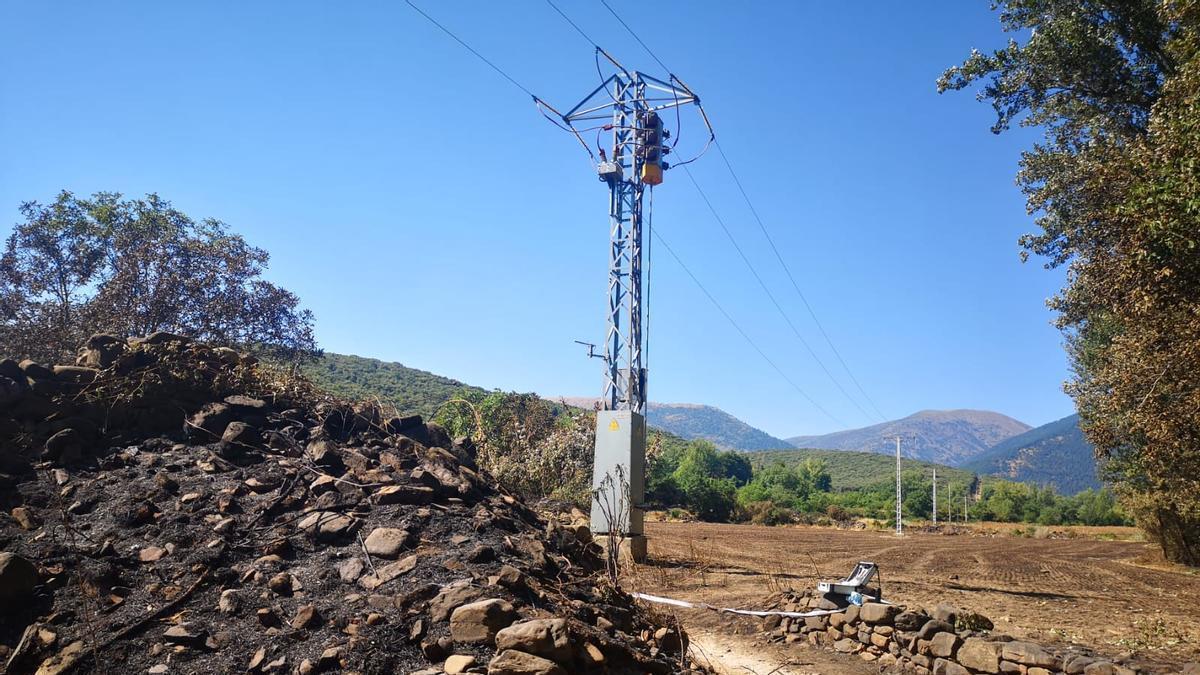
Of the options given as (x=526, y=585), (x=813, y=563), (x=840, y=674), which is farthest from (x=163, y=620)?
(x=813, y=563)

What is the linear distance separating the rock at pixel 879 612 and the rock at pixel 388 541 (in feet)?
18.4

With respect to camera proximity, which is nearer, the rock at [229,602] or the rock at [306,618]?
the rock at [306,618]

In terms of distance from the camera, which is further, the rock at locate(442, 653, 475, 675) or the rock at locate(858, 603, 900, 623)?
the rock at locate(858, 603, 900, 623)

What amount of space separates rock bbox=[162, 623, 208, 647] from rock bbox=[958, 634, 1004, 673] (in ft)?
23.0

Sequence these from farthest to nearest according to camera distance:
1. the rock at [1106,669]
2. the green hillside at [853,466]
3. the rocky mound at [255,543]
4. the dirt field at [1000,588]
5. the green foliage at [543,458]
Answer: the green hillside at [853,466] < the green foliage at [543,458] < the dirt field at [1000,588] < the rock at [1106,669] < the rocky mound at [255,543]

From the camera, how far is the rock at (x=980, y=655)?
6.88 meters

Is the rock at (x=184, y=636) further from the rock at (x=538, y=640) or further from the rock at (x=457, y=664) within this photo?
the rock at (x=538, y=640)

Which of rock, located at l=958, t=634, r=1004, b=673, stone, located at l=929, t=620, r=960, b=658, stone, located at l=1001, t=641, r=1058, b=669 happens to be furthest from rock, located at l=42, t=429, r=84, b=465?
stone, located at l=1001, t=641, r=1058, b=669

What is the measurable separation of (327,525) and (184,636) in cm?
141

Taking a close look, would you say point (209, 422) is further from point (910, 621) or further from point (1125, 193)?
point (1125, 193)

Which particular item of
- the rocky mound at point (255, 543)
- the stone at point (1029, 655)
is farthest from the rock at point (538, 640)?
the stone at point (1029, 655)

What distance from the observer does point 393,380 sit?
216ft

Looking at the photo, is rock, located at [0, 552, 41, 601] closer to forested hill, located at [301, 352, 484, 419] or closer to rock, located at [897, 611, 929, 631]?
rock, located at [897, 611, 929, 631]

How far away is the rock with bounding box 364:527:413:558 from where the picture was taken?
18.0 feet
